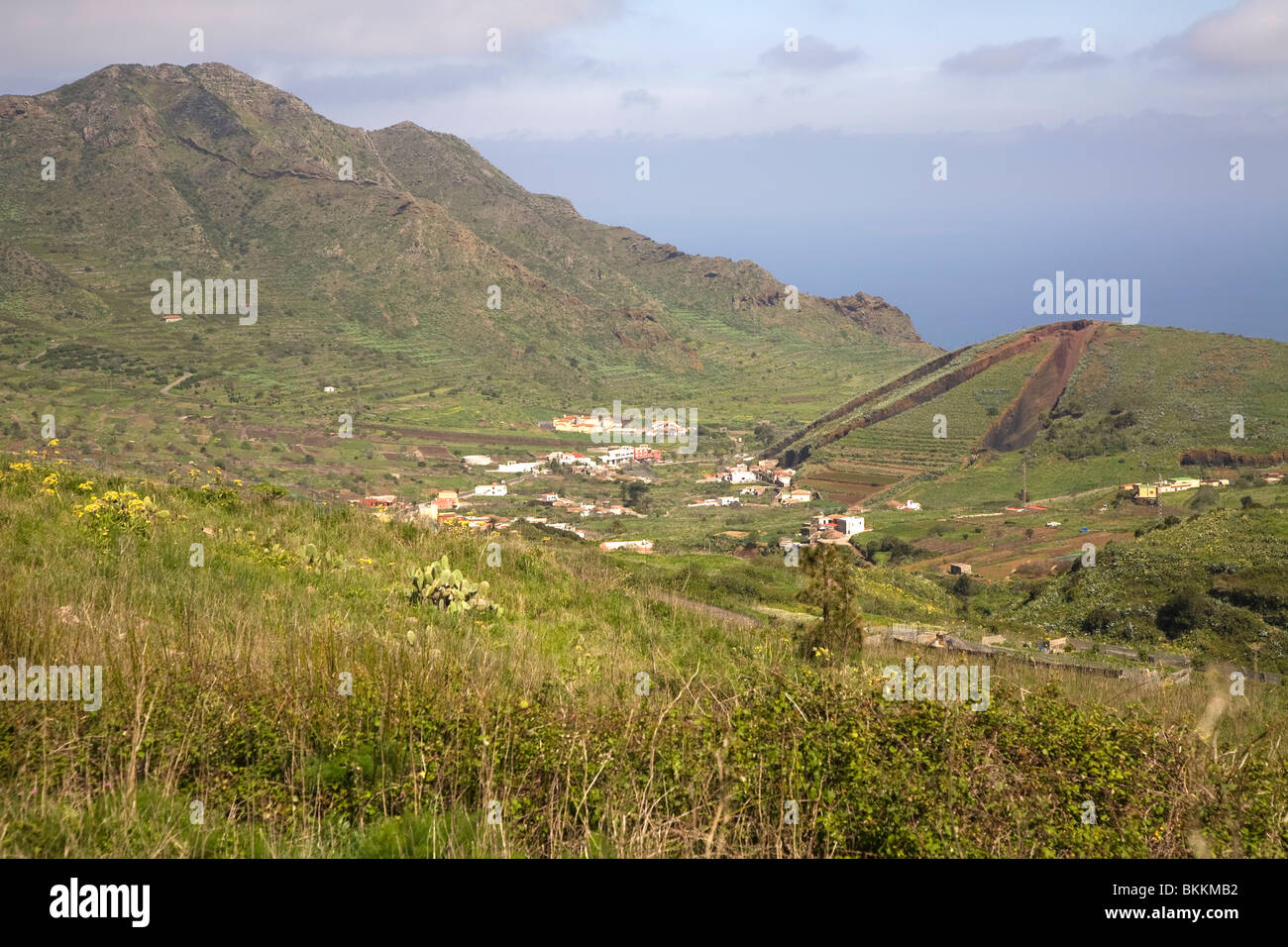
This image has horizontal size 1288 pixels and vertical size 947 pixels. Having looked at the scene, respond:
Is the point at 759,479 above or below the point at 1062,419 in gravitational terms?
below

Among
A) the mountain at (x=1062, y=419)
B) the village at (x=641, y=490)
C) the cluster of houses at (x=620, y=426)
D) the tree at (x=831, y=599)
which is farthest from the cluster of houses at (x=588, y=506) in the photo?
the tree at (x=831, y=599)

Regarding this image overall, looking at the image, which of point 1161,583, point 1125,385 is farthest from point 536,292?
point 1161,583

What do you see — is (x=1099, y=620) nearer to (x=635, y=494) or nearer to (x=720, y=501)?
(x=720, y=501)

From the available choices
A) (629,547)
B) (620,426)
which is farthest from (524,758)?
(620,426)

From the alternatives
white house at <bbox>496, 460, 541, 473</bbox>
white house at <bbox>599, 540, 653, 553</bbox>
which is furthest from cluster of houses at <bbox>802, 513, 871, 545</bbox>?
white house at <bbox>496, 460, 541, 473</bbox>

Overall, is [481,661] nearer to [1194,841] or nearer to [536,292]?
[1194,841]

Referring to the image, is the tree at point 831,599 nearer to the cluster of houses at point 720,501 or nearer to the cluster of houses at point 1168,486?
the cluster of houses at point 1168,486

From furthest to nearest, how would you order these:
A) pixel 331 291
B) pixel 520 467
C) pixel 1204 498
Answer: pixel 331 291
pixel 520 467
pixel 1204 498
